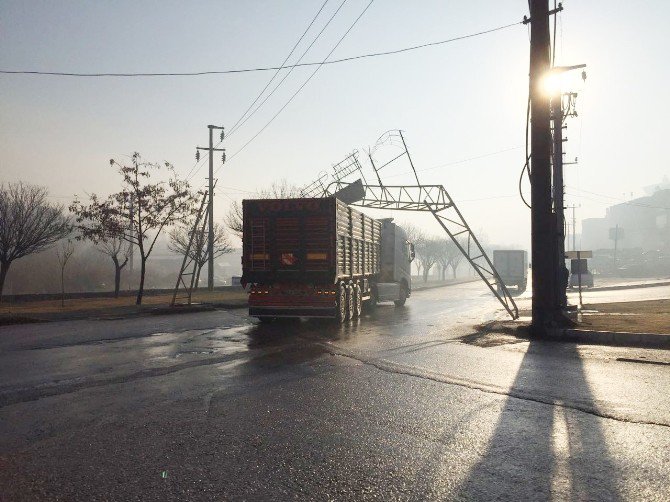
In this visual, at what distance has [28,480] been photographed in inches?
145

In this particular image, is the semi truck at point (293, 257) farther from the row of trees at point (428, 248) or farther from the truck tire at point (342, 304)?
Answer: the row of trees at point (428, 248)

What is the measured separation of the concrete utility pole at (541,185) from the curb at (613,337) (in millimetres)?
526

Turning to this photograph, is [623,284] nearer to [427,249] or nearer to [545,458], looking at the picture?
[427,249]

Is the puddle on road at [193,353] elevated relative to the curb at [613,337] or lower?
lower

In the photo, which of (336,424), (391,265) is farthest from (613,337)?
(391,265)

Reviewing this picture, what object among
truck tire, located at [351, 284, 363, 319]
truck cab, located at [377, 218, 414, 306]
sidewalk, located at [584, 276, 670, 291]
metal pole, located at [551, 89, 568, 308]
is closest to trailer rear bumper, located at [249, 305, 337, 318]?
truck tire, located at [351, 284, 363, 319]

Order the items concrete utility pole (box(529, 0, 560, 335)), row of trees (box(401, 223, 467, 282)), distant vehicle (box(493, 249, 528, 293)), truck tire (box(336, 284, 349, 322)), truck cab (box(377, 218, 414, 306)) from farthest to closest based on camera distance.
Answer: row of trees (box(401, 223, 467, 282))
distant vehicle (box(493, 249, 528, 293))
truck cab (box(377, 218, 414, 306))
truck tire (box(336, 284, 349, 322))
concrete utility pole (box(529, 0, 560, 335))

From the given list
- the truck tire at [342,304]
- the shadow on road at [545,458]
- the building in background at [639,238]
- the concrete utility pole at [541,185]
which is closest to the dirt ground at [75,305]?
the truck tire at [342,304]

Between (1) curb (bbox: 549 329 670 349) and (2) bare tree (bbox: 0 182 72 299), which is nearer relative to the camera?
(1) curb (bbox: 549 329 670 349)

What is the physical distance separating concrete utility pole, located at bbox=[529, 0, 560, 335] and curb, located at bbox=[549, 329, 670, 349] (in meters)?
0.53

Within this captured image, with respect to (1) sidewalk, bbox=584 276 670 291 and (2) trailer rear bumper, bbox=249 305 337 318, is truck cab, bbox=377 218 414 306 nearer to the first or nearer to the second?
(2) trailer rear bumper, bbox=249 305 337 318

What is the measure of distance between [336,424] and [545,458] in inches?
76.2

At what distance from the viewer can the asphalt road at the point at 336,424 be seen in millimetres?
3572

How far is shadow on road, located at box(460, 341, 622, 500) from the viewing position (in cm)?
343
